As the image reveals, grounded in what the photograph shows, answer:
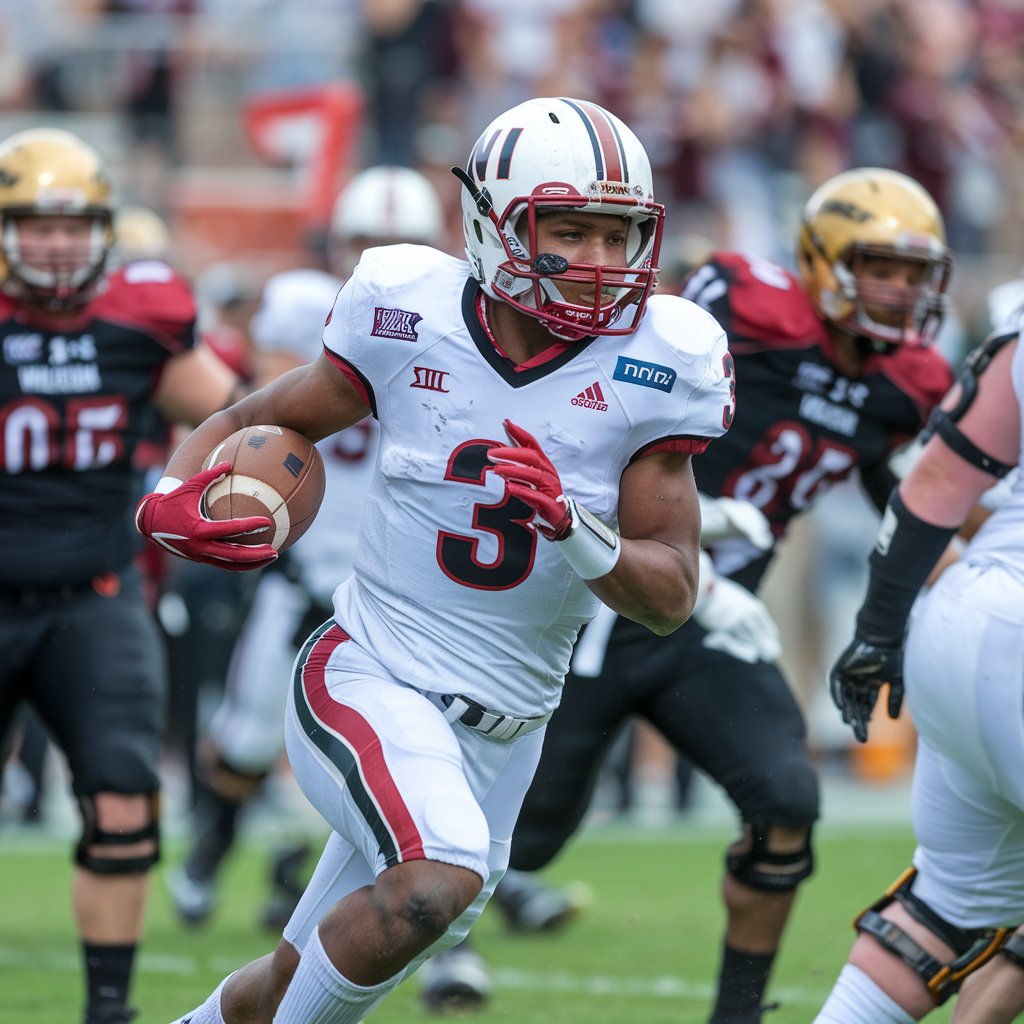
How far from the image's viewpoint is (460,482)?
11.9ft

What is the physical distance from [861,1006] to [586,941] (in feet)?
8.81

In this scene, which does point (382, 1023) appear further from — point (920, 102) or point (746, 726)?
point (920, 102)

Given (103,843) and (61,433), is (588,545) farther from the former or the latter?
(61,433)

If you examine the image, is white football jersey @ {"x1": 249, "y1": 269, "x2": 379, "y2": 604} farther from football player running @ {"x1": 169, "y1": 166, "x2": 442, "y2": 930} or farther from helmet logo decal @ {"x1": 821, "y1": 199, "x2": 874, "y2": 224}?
helmet logo decal @ {"x1": 821, "y1": 199, "x2": 874, "y2": 224}

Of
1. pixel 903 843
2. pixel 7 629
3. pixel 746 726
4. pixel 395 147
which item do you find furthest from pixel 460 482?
pixel 395 147

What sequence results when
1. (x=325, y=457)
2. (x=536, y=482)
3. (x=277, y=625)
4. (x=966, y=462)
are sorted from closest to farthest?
(x=536, y=482) < (x=966, y=462) < (x=325, y=457) < (x=277, y=625)

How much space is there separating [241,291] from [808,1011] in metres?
5.34

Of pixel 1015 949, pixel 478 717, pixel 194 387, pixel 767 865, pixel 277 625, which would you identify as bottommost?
pixel 277 625

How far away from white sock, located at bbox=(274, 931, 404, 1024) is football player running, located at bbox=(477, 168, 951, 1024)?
1411 millimetres

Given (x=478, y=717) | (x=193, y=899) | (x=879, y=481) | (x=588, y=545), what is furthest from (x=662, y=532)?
(x=193, y=899)

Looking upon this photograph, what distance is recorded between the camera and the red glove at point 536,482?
3293mm

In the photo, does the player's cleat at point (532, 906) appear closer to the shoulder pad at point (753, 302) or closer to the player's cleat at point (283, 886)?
the player's cleat at point (283, 886)

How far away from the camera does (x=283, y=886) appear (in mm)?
6719

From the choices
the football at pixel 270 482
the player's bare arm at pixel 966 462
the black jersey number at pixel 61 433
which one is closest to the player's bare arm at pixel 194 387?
the black jersey number at pixel 61 433
